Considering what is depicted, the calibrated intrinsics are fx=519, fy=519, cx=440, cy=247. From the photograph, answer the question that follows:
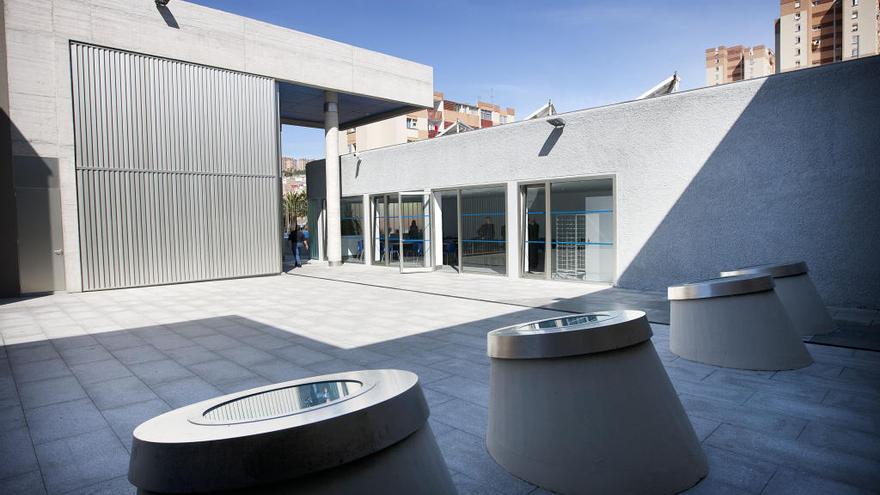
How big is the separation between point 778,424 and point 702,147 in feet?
27.7

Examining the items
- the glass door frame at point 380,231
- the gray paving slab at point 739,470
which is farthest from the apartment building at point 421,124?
the gray paving slab at point 739,470

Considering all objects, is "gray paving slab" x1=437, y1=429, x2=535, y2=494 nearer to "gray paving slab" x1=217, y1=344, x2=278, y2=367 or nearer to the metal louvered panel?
"gray paving slab" x1=217, y1=344, x2=278, y2=367

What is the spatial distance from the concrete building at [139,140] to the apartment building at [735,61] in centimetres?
14558

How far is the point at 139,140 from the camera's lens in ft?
46.9

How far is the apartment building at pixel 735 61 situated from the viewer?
134625 mm

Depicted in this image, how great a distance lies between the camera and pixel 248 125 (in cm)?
1655

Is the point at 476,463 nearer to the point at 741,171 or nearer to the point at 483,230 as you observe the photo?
the point at 741,171

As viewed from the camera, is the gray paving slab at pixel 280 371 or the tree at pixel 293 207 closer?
the gray paving slab at pixel 280 371

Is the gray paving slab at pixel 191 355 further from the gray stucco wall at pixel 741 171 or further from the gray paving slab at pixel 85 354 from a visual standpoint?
the gray stucco wall at pixel 741 171

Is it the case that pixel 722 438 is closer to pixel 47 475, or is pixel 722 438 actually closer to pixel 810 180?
pixel 47 475

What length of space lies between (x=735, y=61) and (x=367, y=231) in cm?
15327

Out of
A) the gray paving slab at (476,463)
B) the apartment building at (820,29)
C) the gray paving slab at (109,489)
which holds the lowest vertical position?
the gray paving slab at (109,489)

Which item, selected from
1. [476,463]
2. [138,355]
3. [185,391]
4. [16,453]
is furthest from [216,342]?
[476,463]

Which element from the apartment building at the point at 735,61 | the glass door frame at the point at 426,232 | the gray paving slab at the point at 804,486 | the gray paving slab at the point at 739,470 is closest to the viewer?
the gray paving slab at the point at 804,486
